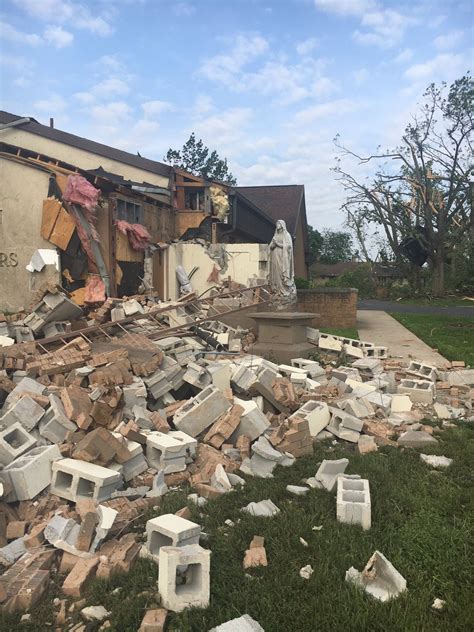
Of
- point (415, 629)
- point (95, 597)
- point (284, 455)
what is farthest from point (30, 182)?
point (415, 629)

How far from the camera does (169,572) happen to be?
2.74 m

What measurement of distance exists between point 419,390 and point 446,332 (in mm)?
6438

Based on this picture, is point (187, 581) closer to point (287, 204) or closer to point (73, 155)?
point (73, 155)

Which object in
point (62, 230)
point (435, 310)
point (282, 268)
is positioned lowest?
point (435, 310)

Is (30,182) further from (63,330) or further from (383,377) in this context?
(383,377)

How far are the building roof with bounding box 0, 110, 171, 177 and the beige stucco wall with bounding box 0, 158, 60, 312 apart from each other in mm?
5240

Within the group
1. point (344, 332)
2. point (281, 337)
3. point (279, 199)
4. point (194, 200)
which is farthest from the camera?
point (279, 199)

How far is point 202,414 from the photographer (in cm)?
526

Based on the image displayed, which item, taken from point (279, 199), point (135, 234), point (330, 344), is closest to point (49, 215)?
point (135, 234)

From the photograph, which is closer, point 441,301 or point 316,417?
point 316,417

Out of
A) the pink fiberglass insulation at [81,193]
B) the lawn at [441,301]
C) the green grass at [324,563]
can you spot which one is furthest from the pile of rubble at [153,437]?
the lawn at [441,301]

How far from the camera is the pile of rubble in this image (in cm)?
319

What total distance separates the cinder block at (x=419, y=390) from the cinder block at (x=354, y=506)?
3.81m

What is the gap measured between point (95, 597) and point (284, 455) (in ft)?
7.74
